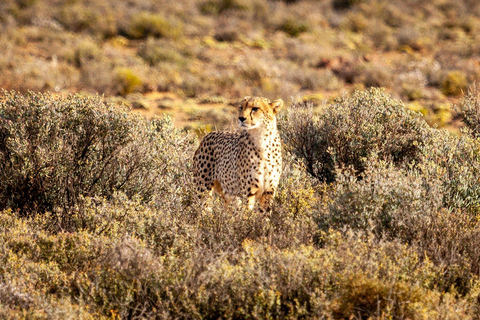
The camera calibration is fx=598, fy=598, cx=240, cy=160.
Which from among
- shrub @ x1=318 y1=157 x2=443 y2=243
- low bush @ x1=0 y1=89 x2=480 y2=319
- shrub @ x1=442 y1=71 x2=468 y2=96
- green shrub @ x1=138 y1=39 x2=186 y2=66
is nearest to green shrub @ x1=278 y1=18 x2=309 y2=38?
green shrub @ x1=138 y1=39 x2=186 y2=66

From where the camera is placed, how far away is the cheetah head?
5.26m

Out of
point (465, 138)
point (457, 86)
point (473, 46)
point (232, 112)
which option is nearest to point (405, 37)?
point (473, 46)

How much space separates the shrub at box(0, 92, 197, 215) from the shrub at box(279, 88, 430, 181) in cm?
178

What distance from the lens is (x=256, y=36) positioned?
21.4 m

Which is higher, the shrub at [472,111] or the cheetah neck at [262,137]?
the shrub at [472,111]

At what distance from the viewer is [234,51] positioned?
19641 mm

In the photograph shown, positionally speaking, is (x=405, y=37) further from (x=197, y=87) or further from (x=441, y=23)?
(x=197, y=87)

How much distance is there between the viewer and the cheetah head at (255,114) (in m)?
5.26

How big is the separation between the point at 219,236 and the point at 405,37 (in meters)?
18.4

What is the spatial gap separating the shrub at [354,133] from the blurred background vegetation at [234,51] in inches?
61.3

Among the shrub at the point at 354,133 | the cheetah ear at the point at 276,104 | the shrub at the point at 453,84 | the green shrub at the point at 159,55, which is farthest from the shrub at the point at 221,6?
the cheetah ear at the point at 276,104

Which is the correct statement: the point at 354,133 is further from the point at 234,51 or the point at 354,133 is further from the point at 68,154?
the point at 234,51

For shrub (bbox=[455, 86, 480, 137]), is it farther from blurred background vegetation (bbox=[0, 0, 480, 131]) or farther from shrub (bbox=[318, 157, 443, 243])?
shrub (bbox=[318, 157, 443, 243])

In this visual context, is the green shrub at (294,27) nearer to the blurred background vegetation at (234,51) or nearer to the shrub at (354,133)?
the blurred background vegetation at (234,51)
